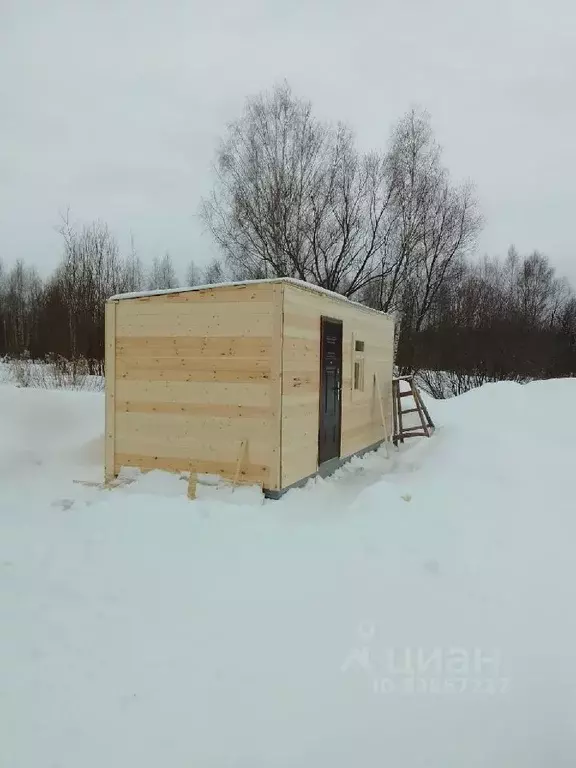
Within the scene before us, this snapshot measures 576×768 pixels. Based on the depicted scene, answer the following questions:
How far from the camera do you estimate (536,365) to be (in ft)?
59.2

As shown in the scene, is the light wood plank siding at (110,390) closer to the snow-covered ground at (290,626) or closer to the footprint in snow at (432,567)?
the snow-covered ground at (290,626)

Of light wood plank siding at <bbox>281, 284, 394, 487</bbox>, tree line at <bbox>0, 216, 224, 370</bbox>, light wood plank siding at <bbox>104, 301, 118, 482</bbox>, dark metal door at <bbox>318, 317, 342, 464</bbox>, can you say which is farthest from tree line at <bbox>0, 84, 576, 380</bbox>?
light wood plank siding at <bbox>104, 301, 118, 482</bbox>

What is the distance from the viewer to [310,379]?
6.92 m

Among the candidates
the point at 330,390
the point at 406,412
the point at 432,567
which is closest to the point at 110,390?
the point at 330,390

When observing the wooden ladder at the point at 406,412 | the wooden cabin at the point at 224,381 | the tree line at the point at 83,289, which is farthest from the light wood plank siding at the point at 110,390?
the tree line at the point at 83,289

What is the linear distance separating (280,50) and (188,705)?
1542 centimetres

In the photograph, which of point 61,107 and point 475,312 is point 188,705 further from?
point 475,312

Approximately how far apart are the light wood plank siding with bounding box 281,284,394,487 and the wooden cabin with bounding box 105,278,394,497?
25mm

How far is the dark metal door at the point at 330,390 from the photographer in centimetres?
734

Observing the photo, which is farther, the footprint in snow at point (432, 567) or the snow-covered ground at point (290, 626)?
the footprint in snow at point (432, 567)

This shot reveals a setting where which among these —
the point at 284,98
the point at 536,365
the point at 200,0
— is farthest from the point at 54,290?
the point at 536,365

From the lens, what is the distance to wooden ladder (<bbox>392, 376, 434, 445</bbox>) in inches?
397

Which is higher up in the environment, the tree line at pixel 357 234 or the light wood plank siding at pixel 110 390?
the tree line at pixel 357 234

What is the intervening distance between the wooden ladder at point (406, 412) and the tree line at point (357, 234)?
752cm
